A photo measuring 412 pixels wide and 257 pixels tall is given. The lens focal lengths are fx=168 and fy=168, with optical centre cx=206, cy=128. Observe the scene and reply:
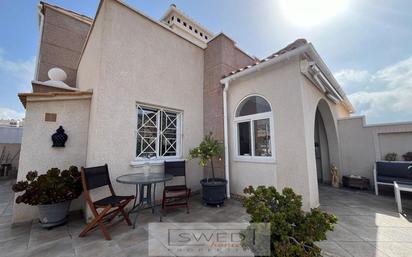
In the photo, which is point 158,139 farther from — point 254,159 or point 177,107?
point 254,159

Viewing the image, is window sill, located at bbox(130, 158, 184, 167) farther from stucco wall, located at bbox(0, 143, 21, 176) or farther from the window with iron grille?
stucco wall, located at bbox(0, 143, 21, 176)

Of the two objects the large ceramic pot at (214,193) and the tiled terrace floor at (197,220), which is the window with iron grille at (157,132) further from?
the tiled terrace floor at (197,220)

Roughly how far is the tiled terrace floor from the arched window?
1.70 meters

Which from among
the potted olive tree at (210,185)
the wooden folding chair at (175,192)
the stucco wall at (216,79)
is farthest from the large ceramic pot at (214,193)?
the stucco wall at (216,79)

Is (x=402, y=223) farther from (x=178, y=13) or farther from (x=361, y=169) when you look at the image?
(x=178, y=13)

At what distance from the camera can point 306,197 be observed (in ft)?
13.2

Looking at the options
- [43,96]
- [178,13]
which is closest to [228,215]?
[43,96]

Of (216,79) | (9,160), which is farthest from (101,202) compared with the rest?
(9,160)

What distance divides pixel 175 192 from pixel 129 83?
3.24 metres

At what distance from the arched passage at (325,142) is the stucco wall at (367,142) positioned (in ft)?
1.28

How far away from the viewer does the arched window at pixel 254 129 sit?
4945 mm

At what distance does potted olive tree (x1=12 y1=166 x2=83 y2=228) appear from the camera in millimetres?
3356

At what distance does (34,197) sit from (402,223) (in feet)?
25.2

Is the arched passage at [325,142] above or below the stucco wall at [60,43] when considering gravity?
below
